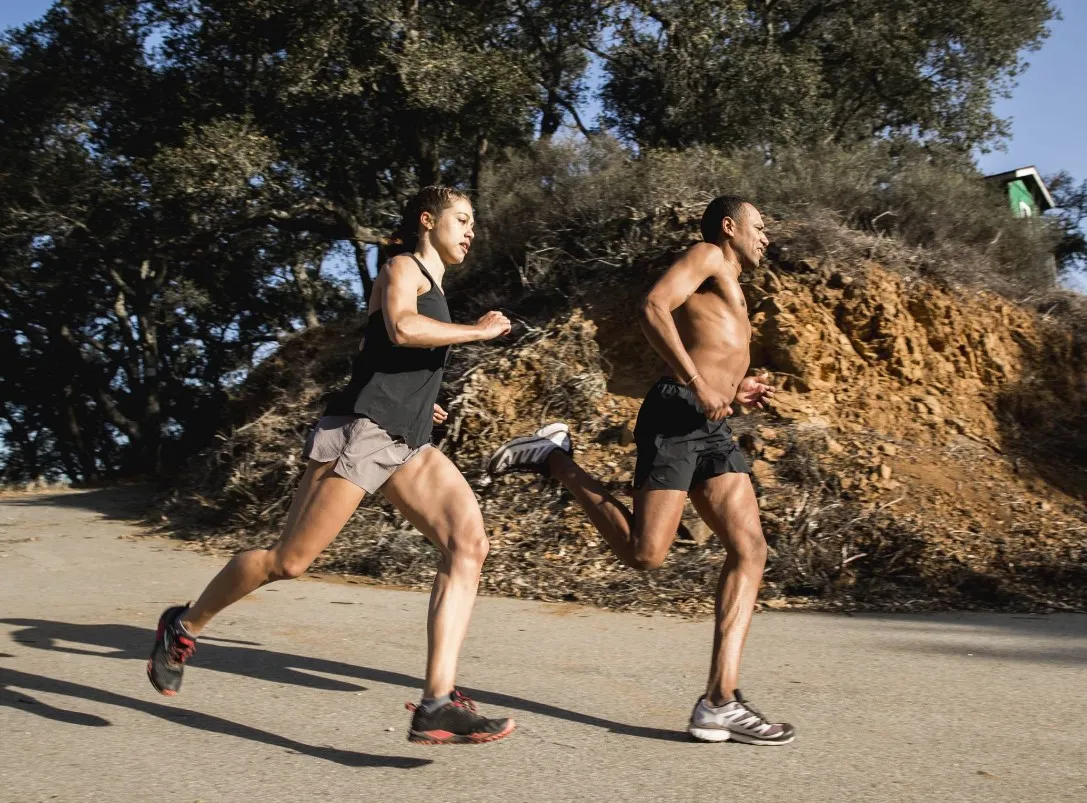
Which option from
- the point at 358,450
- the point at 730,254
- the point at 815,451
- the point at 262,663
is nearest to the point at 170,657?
the point at 358,450

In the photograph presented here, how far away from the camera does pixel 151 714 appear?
4.45 meters

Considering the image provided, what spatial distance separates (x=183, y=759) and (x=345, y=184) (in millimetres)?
12599

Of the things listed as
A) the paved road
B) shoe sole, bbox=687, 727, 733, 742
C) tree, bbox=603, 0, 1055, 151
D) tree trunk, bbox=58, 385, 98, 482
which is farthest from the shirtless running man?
tree trunk, bbox=58, 385, 98, 482

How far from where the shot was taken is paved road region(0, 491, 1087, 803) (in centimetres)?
367

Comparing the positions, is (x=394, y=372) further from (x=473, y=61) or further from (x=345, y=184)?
(x=345, y=184)

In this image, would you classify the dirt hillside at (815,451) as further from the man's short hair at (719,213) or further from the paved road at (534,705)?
the man's short hair at (719,213)

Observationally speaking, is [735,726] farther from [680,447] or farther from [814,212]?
[814,212]

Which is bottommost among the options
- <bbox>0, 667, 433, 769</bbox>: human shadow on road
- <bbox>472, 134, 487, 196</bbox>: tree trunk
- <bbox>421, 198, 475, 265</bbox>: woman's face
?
<bbox>0, 667, 433, 769</bbox>: human shadow on road

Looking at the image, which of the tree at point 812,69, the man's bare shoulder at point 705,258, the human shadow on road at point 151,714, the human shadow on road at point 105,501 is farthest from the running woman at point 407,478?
the tree at point 812,69

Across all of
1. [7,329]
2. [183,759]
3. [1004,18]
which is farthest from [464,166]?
[183,759]

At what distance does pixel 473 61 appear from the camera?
1361cm

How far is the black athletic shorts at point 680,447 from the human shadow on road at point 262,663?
0.93m

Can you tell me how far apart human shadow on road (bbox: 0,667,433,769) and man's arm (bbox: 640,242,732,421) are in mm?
1708

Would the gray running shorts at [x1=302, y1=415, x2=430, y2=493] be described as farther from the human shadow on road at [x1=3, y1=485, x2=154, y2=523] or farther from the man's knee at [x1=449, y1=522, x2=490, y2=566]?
the human shadow on road at [x1=3, y1=485, x2=154, y2=523]
